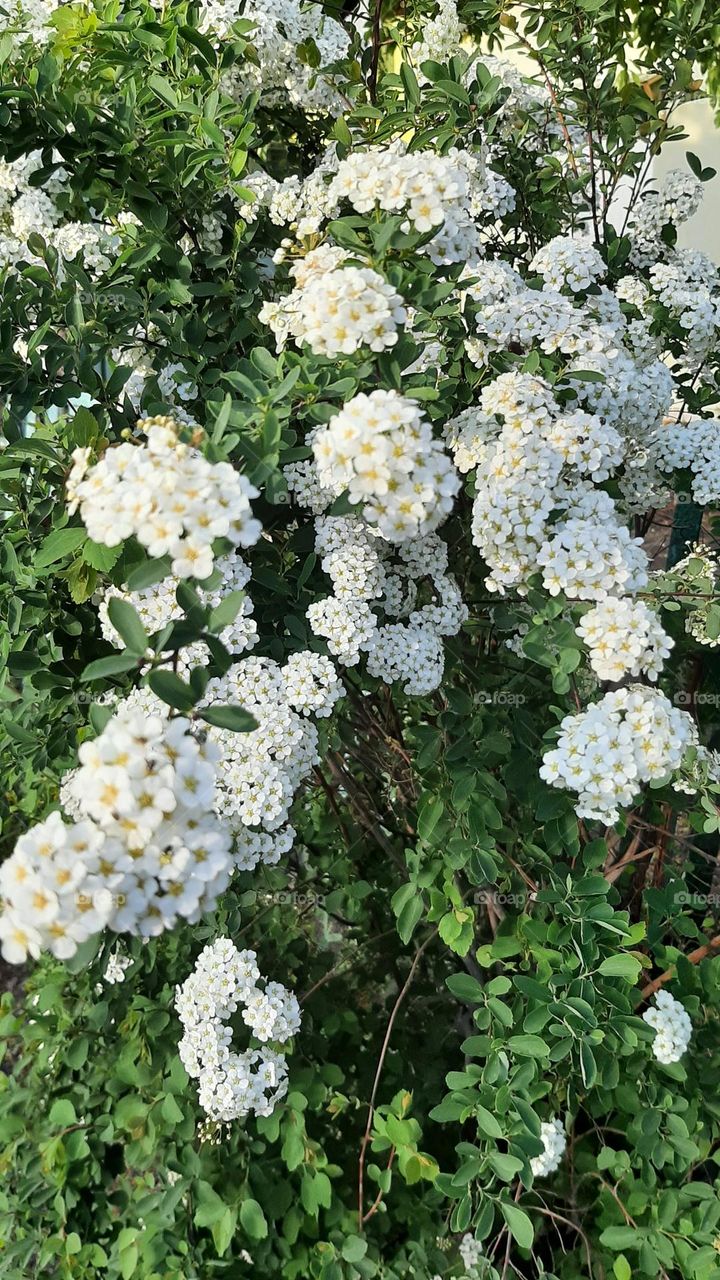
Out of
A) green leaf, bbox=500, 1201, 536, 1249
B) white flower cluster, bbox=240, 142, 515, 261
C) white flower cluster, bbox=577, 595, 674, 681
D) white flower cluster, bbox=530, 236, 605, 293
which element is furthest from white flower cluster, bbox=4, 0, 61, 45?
green leaf, bbox=500, 1201, 536, 1249

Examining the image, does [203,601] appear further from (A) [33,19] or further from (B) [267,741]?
(A) [33,19]

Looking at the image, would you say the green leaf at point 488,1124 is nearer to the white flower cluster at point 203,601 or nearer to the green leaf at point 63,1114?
the white flower cluster at point 203,601

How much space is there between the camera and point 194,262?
201cm

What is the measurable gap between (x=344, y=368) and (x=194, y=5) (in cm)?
149

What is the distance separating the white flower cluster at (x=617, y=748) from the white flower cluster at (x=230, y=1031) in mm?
678

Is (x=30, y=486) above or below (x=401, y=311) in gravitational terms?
below

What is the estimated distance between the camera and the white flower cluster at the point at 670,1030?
6.02 ft

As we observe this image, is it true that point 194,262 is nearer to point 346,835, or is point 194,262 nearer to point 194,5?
point 194,5

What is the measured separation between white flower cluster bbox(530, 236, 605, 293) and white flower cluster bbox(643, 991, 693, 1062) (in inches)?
58.4

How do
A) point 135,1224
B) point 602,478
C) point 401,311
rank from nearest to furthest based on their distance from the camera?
point 401,311 → point 602,478 → point 135,1224

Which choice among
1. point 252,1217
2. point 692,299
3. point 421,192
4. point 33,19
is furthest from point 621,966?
point 33,19

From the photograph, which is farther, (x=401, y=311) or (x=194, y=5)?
(x=194, y=5)

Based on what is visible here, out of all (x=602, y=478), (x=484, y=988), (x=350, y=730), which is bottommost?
(x=484, y=988)

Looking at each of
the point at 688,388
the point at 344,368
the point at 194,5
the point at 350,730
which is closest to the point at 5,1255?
the point at 350,730
